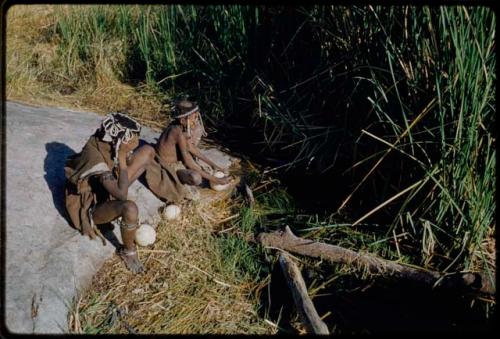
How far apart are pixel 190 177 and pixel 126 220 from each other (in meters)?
0.90

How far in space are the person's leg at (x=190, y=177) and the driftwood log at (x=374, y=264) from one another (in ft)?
2.38

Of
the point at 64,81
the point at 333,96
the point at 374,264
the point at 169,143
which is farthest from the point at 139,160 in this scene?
the point at 64,81

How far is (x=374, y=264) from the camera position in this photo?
376 centimetres

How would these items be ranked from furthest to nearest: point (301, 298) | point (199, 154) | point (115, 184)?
point (199, 154), point (115, 184), point (301, 298)

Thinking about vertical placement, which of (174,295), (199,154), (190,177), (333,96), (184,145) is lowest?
(174,295)

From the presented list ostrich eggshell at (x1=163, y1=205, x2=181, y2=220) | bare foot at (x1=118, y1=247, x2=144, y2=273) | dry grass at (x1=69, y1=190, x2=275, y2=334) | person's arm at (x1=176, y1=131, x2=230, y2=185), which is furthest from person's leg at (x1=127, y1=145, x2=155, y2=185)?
bare foot at (x1=118, y1=247, x2=144, y2=273)

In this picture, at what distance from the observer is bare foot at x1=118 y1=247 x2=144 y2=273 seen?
3812 millimetres

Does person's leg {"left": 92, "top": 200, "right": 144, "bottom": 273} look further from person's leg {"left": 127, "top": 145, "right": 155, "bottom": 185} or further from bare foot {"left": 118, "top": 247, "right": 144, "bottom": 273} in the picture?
person's leg {"left": 127, "top": 145, "right": 155, "bottom": 185}

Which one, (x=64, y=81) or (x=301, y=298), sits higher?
(x=64, y=81)

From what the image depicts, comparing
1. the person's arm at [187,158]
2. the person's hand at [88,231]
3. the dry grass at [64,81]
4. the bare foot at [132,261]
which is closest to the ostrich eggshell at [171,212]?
Result: the person's arm at [187,158]

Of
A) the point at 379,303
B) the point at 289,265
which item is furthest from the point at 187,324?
the point at 379,303

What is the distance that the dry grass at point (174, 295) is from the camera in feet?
11.2

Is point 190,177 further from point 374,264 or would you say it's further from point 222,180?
point 374,264

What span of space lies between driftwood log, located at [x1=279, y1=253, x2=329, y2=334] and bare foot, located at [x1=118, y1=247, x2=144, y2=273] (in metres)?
0.97
